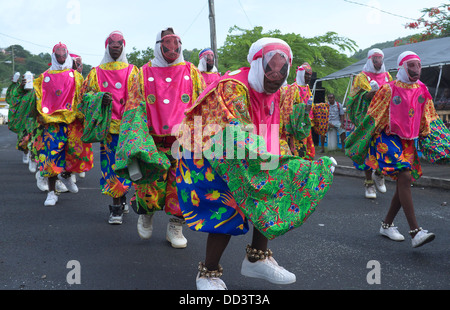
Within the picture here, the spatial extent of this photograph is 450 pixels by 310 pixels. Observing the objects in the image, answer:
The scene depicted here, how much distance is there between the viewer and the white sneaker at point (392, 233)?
15.8 ft

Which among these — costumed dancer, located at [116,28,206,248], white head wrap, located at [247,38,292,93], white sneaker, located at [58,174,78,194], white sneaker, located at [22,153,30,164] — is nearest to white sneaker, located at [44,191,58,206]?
white sneaker, located at [58,174,78,194]

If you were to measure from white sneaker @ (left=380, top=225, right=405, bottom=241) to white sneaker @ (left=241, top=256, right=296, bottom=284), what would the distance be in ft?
6.07

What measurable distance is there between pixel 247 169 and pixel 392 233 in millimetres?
2686

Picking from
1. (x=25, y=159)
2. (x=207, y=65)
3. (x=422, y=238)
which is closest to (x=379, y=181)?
(x=422, y=238)

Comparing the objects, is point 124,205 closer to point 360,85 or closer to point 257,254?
point 257,254

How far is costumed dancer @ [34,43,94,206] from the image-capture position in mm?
6473

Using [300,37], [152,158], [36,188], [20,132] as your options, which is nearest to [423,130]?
[152,158]

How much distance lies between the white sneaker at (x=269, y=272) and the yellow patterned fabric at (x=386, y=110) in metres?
2.27

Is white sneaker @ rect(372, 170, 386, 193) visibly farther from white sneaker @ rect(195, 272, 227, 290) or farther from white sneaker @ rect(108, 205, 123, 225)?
white sneaker @ rect(195, 272, 227, 290)

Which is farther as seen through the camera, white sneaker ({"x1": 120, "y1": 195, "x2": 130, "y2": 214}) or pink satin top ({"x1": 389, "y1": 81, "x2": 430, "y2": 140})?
white sneaker ({"x1": 120, "y1": 195, "x2": 130, "y2": 214})

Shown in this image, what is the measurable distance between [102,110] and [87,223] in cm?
140

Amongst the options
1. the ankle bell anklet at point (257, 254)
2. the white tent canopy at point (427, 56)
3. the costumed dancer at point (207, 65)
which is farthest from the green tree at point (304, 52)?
the ankle bell anklet at point (257, 254)

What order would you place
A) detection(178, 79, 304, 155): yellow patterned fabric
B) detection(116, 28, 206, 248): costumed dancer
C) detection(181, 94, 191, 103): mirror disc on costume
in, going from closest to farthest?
detection(178, 79, 304, 155): yellow patterned fabric
detection(116, 28, 206, 248): costumed dancer
detection(181, 94, 191, 103): mirror disc on costume

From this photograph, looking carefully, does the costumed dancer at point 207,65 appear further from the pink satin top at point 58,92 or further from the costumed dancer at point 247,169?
the costumed dancer at point 247,169
